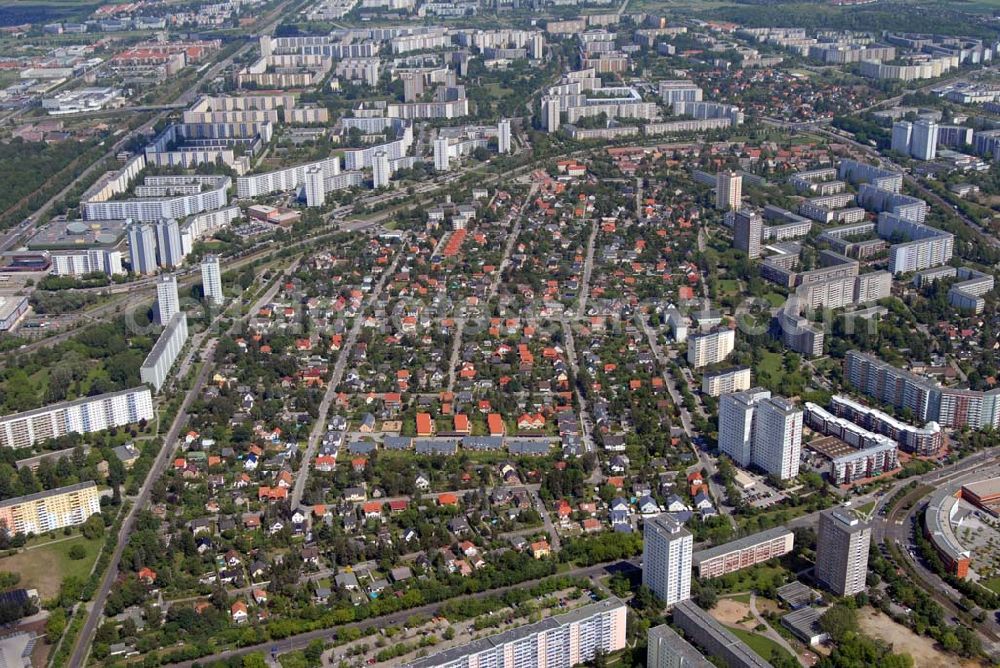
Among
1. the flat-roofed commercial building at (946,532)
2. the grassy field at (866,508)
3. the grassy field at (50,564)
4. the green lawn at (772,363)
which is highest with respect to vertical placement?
the green lawn at (772,363)

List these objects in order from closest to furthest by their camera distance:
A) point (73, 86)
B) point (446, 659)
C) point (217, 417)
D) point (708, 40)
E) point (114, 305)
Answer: point (446, 659), point (217, 417), point (114, 305), point (73, 86), point (708, 40)

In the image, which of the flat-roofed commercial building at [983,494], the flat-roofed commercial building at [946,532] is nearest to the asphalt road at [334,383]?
→ the flat-roofed commercial building at [946,532]

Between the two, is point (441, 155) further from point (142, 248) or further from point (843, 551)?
point (843, 551)

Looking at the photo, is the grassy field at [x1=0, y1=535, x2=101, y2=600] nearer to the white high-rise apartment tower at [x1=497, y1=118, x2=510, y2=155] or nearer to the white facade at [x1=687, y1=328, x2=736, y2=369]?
the white facade at [x1=687, y1=328, x2=736, y2=369]

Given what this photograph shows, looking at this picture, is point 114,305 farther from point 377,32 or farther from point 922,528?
point 377,32

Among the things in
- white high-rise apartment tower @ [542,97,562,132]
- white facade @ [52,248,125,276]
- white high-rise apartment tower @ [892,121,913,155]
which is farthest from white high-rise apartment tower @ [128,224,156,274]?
white high-rise apartment tower @ [892,121,913,155]

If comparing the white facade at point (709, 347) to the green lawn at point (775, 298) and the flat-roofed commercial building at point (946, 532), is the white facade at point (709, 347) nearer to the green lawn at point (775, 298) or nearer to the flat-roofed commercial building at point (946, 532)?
the green lawn at point (775, 298)

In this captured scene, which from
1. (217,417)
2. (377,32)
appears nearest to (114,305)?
(217,417)
